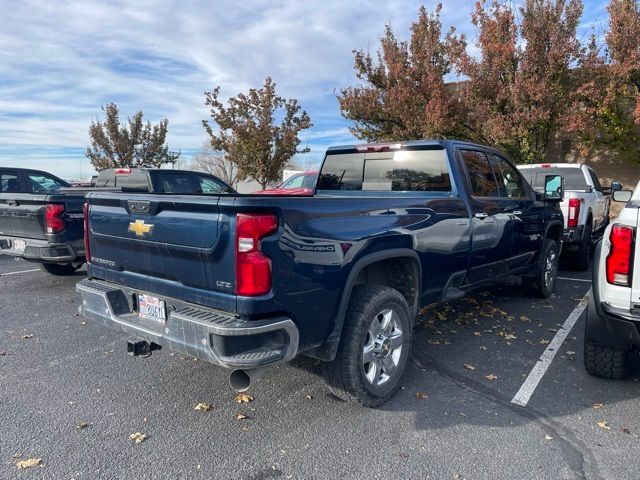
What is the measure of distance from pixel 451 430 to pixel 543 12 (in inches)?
548

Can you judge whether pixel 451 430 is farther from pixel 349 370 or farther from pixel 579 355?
pixel 579 355

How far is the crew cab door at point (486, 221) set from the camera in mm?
4527

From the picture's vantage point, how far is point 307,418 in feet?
10.8

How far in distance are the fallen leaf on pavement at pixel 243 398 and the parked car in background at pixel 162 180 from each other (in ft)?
17.8

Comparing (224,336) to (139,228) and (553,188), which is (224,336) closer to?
(139,228)

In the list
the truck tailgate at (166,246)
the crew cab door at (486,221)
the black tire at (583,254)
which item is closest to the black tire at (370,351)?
the truck tailgate at (166,246)

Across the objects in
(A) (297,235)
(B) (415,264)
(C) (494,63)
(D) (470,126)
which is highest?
(C) (494,63)

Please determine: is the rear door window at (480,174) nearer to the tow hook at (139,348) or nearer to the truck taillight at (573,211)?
the tow hook at (139,348)

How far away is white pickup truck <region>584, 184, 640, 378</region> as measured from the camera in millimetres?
3100

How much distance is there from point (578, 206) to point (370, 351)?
6016 millimetres

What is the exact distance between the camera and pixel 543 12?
13367 millimetres

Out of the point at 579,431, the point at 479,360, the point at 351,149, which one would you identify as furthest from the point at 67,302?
the point at 579,431

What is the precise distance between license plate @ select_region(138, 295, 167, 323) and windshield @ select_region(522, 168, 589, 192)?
799 centimetres

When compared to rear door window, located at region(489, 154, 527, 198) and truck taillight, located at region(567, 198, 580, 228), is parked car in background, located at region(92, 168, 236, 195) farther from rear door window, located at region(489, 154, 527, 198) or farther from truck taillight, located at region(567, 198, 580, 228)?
truck taillight, located at region(567, 198, 580, 228)
